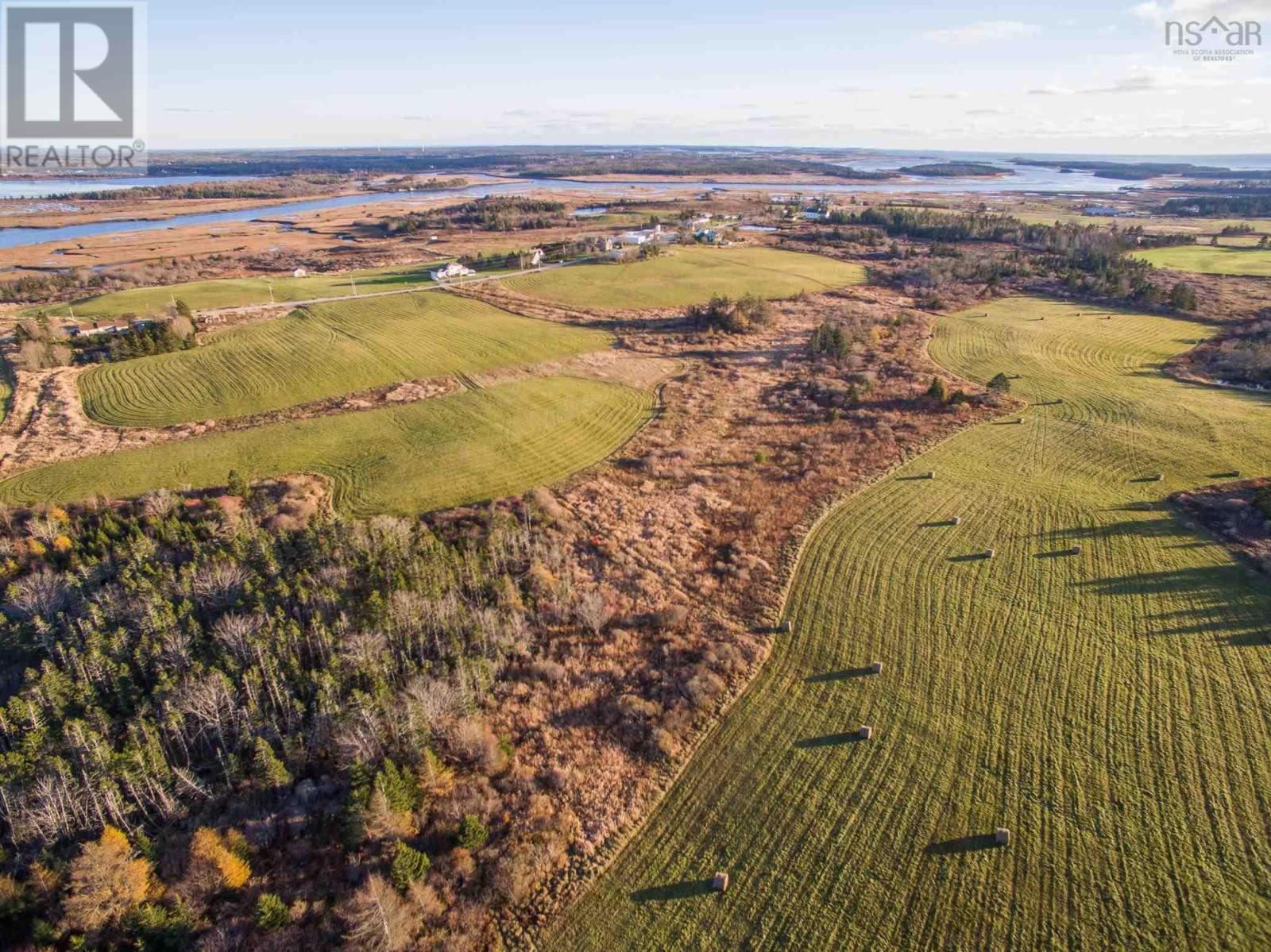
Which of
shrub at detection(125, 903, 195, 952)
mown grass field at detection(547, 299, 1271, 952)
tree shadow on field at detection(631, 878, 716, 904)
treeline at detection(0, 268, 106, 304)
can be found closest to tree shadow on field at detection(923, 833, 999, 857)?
mown grass field at detection(547, 299, 1271, 952)

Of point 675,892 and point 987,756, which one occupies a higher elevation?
point 987,756

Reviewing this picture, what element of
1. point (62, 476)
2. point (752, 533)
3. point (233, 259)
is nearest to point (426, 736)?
point (752, 533)

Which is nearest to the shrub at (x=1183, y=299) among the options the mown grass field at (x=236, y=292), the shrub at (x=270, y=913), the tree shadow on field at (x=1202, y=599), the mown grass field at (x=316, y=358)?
the tree shadow on field at (x=1202, y=599)

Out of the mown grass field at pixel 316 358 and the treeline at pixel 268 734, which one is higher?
the mown grass field at pixel 316 358

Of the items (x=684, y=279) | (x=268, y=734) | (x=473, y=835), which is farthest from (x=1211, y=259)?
(x=268, y=734)

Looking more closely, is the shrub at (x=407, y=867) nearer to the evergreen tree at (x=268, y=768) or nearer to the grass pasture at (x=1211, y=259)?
the evergreen tree at (x=268, y=768)

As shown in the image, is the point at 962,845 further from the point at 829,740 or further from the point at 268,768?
the point at 268,768

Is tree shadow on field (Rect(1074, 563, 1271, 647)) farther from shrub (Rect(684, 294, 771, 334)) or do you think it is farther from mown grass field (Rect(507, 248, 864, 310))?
mown grass field (Rect(507, 248, 864, 310))
